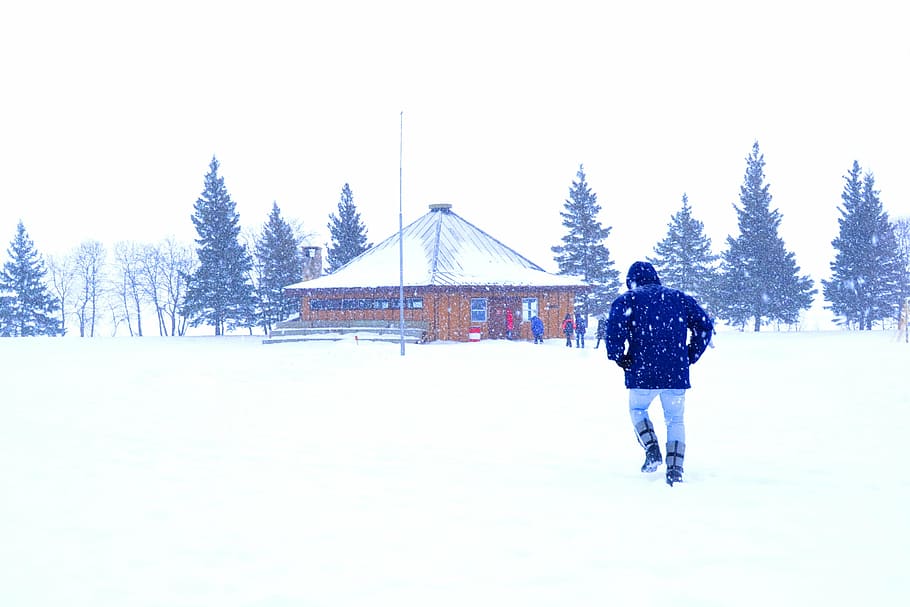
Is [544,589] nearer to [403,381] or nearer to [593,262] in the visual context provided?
[403,381]

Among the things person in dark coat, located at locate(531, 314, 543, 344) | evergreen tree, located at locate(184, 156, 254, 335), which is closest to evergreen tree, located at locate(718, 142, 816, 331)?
person in dark coat, located at locate(531, 314, 543, 344)

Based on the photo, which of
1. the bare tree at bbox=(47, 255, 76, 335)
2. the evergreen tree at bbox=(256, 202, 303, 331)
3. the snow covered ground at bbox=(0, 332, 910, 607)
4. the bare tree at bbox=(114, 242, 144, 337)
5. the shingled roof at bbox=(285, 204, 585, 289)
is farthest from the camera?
the bare tree at bbox=(47, 255, 76, 335)

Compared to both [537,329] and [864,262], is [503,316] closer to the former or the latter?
[537,329]

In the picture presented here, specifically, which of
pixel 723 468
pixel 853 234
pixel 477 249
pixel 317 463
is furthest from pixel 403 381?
pixel 853 234

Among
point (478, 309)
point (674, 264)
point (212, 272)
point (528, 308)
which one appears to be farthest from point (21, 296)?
point (674, 264)

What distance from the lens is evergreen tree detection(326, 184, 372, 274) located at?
50.7 meters

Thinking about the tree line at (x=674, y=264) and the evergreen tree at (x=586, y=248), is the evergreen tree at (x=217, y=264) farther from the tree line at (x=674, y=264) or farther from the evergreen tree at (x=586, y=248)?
the evergreen tree at (x=586, y=248)

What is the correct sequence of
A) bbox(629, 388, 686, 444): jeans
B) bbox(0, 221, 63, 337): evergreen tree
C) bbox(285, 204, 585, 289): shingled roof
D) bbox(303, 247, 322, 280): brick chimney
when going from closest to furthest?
bbox(629, 388, 686, 444): jeans, bbox(285, 204, 585, 289): shingled roof, bbox(303, 247, 322, 280): brick chimney, bbox(0, 221, 63, 337): evergreen tree

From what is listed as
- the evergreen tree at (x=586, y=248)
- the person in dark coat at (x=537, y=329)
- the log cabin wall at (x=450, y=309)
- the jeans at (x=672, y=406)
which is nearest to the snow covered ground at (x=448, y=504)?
the jeans at (x=672, y=406)

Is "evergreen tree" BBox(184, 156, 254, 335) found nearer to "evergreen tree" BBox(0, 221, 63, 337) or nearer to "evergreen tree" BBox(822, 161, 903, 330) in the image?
"evergreen tree" BBox(0, 221, 63, 337)

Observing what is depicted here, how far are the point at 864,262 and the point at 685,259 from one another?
1158 cm

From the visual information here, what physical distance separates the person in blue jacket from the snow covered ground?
1.75 feet

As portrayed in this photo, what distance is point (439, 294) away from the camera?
108ft

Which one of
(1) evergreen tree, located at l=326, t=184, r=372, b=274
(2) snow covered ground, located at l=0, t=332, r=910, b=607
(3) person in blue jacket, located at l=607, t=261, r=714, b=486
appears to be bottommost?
(2) snow covered ground, located at l=0, t=332, r=910, b=607
